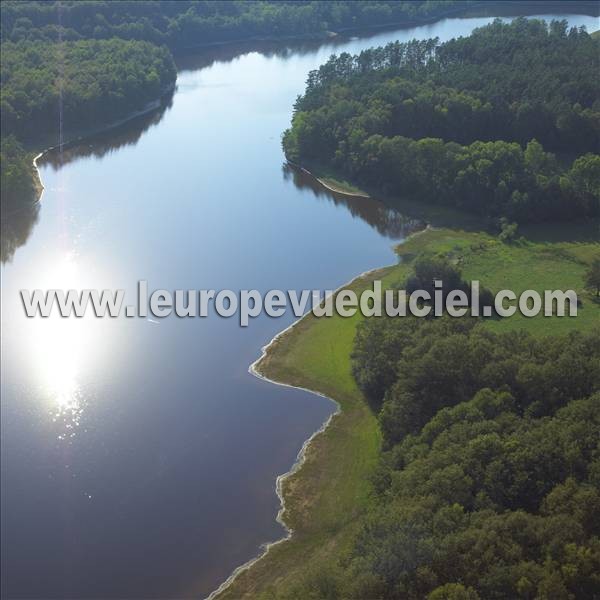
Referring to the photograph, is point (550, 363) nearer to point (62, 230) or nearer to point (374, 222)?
point (374, 222)

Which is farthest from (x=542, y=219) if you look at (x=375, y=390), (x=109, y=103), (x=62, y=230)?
(x=109, y=103)

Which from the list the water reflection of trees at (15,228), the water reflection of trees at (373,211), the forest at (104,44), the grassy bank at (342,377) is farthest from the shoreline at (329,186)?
the water reflection of trees at (15,228)

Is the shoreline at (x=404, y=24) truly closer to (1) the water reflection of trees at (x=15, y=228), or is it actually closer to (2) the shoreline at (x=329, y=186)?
(2) the shoreline at (x=329, y=186)

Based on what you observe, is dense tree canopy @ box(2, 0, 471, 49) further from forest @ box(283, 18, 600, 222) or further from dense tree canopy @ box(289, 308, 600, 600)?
dense tree canopy @ box(289, 308, 600, 600)

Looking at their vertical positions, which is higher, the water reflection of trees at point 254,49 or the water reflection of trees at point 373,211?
the water reflection of trees at point 254,49

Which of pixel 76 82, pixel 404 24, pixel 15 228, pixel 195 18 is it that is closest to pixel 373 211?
pixel 15 228
